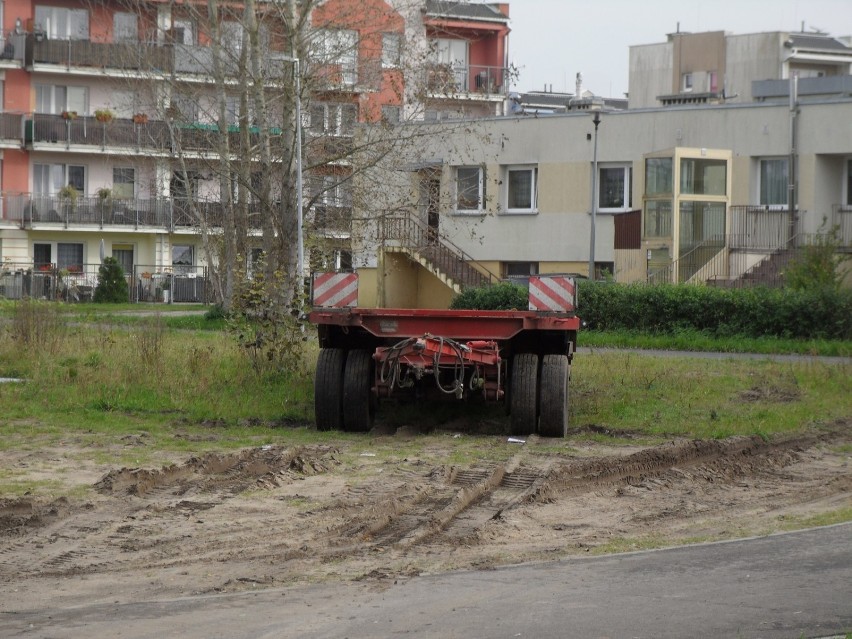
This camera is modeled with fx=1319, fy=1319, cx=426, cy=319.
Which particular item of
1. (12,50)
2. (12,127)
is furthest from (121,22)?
(12,127)

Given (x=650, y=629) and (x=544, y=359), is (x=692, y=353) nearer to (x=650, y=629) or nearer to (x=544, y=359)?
(x=544, y=359)

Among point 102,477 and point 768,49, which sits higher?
point 768,49

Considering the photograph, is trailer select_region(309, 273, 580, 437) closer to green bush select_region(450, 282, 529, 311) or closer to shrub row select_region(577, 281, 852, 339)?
shrub row select_region(577, 281, 852, 339)

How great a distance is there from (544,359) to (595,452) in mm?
1570

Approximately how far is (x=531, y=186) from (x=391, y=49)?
48.8ft

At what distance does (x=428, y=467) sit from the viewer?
1238cm

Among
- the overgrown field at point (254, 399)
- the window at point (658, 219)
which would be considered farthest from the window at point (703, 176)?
the overgrown field at point (254, 399)

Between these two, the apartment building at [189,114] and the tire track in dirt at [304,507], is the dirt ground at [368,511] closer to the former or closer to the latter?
the tire track in dirt at [304,507]

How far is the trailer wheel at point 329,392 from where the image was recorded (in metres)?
15.1

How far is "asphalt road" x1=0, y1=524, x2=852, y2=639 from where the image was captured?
666 cm

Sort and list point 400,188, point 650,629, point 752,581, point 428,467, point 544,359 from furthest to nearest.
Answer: point 400,188 → point 544,359 → point 428,467 → point 752,581 → point 650,629

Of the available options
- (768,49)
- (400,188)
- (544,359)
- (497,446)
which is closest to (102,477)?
(497,446)

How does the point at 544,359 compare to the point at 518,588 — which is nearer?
the point at 518,588

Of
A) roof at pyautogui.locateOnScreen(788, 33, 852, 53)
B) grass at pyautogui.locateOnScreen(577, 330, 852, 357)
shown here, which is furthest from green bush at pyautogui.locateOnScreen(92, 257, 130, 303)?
roof at pyautogui.locateOnScreen(788, 33, 852, 53)
